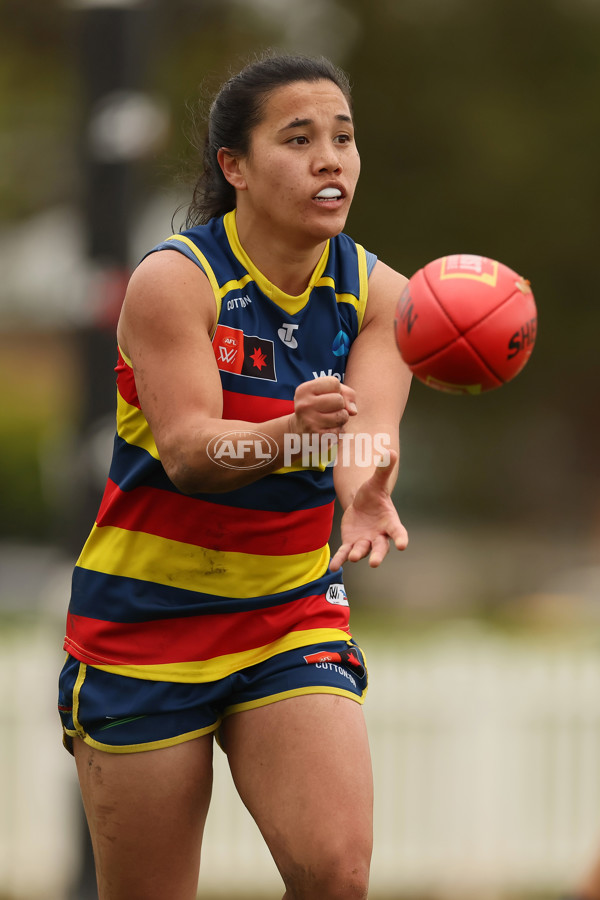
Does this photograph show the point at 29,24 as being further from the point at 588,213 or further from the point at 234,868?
the point at 234,868

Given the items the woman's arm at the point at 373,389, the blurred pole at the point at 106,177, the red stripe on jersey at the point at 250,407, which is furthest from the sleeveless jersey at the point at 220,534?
the blurred pole at the point at 106,177

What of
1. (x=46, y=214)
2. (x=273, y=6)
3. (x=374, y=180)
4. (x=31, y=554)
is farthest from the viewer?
(x=31, y=554)

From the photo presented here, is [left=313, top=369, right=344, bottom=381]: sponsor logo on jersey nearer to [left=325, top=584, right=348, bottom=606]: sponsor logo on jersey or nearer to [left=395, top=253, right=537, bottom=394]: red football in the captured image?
[left=395, top=253, right=537, bottom=394]: red football

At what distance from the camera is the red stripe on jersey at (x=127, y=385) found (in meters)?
3.38

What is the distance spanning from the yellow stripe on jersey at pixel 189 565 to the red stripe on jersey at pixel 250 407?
27 centimetres

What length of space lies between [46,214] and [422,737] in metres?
12.4

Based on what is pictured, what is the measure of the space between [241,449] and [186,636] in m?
0.59

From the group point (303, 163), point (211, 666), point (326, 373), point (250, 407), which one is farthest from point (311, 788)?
point (303, 163)

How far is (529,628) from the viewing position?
51.3 feet

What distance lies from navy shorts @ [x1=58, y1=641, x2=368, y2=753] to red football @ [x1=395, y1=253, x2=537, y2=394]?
0.81 m

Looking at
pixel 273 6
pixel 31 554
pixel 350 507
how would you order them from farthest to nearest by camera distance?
pixel 31 554 → pixel 273 6 → pixel 350 507

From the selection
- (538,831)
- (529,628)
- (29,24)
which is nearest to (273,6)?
(29,24)

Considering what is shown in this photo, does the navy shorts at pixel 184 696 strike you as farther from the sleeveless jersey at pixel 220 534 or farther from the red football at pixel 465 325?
the red football at pixel 465 325

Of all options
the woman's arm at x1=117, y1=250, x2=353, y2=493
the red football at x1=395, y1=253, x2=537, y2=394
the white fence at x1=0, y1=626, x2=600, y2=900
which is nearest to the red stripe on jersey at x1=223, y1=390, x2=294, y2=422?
the woman's arm at x1=117, y1=250, x2=353, y2=493
